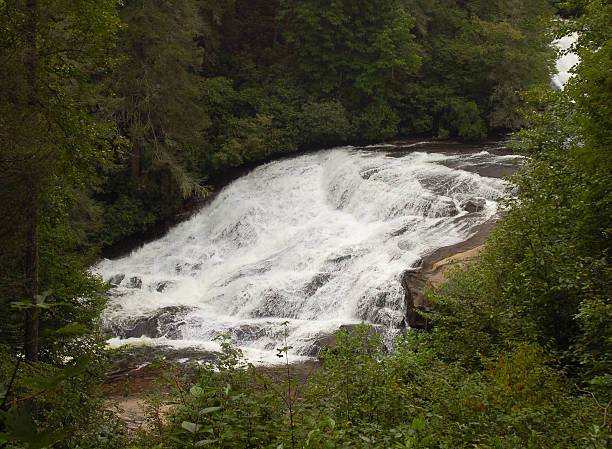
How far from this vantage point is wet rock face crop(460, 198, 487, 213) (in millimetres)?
12680

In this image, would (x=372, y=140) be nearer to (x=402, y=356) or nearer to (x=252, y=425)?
(x=402, y=356)

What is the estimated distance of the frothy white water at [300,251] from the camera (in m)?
10.6

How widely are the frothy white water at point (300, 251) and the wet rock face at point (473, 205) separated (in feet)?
0.50

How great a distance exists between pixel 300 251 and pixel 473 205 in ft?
15.5

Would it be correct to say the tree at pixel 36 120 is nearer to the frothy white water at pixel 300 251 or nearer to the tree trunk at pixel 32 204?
the tree trunk at pixel 32 204

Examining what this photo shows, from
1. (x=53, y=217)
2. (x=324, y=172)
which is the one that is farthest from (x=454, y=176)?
(x=53, y=217)

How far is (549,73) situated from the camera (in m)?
22.0

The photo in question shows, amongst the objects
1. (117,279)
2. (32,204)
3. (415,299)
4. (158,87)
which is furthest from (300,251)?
(32,204)

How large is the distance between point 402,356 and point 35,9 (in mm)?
6023

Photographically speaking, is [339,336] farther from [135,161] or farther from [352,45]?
[352,45]

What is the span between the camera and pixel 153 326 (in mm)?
10953

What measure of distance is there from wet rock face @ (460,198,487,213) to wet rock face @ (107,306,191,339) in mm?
7613

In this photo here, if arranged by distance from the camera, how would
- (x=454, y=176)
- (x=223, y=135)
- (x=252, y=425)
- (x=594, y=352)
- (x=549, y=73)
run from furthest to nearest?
(x=549, y=73) → (x=223, y=135) → (x=454, y=176) → (x=594, y=352) → (x=252, y=425)

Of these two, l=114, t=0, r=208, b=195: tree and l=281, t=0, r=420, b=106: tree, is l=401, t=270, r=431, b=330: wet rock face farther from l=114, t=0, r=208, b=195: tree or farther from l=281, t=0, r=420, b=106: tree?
l=281, t=0, r=420, b=106: tree
